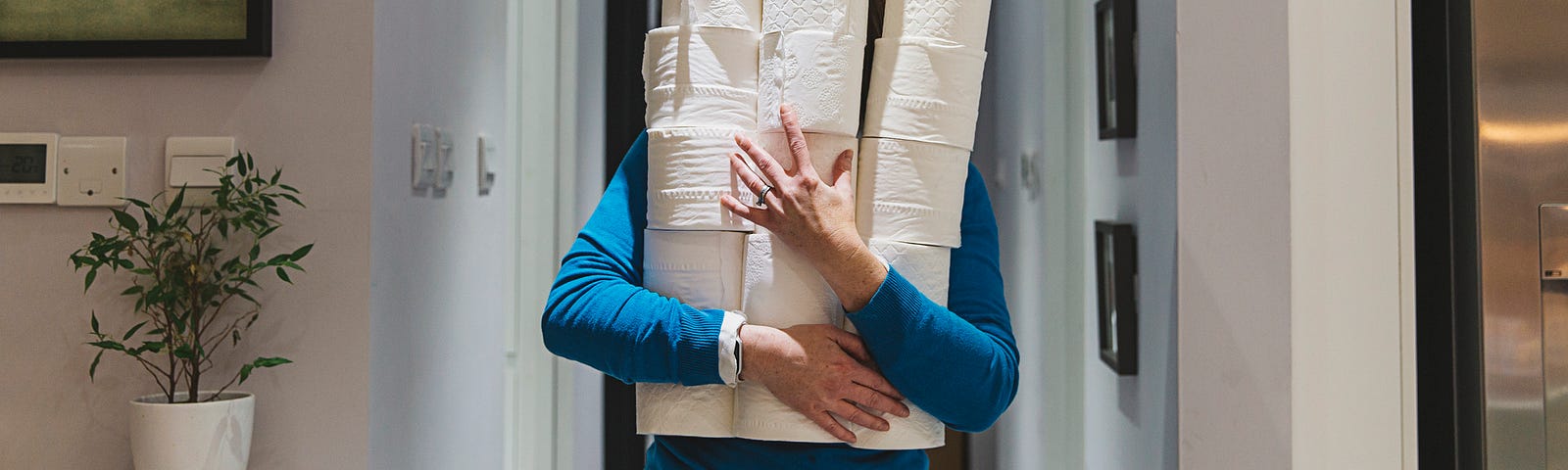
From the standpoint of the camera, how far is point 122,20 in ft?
4.45

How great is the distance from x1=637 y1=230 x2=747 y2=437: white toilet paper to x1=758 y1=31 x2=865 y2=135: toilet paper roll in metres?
0.12

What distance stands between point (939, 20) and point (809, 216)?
23cm

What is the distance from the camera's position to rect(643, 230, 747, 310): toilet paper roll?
981 mm

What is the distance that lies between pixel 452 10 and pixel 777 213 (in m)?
0.95

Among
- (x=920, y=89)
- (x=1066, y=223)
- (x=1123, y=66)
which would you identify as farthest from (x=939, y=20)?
(x=1066, y=223)

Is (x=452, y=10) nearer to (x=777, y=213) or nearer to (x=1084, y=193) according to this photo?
(x=777, y=213)

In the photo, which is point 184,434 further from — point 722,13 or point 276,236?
point 722,13

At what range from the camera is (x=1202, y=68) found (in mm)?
872

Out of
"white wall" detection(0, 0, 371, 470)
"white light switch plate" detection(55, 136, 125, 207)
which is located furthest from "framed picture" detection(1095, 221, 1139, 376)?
"white light switch plate" detection(55, 136, 125, 207)

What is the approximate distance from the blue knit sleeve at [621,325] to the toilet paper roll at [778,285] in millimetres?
41

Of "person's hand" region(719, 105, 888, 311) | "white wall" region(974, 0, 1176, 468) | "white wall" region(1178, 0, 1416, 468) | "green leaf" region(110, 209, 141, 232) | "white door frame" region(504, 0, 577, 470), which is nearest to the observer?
"white wall" region(1178, 0, 1416, 468)

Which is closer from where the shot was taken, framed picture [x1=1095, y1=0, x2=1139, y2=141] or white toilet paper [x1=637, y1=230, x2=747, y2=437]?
white toilet paper [x1=637, y1=230, x2=747, y2=437]

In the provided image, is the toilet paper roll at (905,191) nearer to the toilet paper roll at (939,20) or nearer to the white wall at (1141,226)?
the toilet paper roll at (939,20)

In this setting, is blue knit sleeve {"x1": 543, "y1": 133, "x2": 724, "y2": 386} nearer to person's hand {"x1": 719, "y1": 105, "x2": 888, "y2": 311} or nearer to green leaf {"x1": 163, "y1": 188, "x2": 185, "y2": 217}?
person's hand {"x1": 719, "y1": 105, "x2": 888, "y2": 311}
